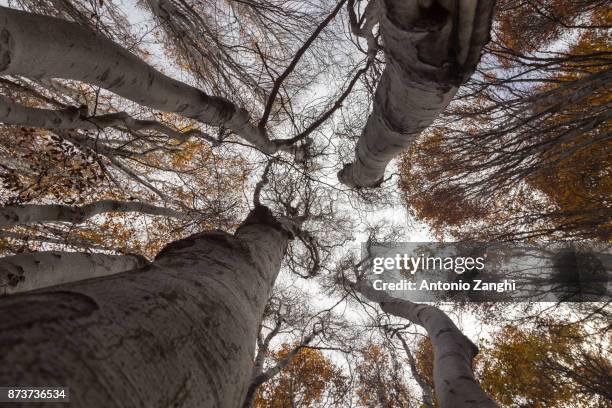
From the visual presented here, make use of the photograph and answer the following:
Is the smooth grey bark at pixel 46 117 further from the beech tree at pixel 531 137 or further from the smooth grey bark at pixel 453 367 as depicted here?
the beech tree at pixel 531 137

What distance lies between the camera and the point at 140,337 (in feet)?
1.81

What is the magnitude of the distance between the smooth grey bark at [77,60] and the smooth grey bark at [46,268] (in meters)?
1.05

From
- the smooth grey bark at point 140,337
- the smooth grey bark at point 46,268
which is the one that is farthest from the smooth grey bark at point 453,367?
the smooth grey bark at point 46,268

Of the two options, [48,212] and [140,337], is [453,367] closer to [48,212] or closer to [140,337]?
[140,337]

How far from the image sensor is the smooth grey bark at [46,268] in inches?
87.4

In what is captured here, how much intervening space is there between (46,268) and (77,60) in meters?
1.92

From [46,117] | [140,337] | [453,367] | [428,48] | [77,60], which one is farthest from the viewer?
[46,117]

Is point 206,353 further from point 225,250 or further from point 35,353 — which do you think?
point 225,250

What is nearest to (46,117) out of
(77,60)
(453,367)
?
(77,60)

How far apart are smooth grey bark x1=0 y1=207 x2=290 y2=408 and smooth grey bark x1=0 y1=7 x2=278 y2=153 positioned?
1037 mm

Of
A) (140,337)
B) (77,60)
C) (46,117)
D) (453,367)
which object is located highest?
(46,117)

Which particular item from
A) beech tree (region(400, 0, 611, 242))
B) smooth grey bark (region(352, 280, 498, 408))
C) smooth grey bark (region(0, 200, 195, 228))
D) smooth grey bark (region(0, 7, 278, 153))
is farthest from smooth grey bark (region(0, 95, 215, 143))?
beech tree (region(400, 0, 611, 242))

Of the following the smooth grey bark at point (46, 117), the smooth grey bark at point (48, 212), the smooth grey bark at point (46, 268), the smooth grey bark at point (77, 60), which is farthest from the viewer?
the smooth grey bark at point (48, 212)

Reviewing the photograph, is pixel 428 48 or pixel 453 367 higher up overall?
pixel 428 48
